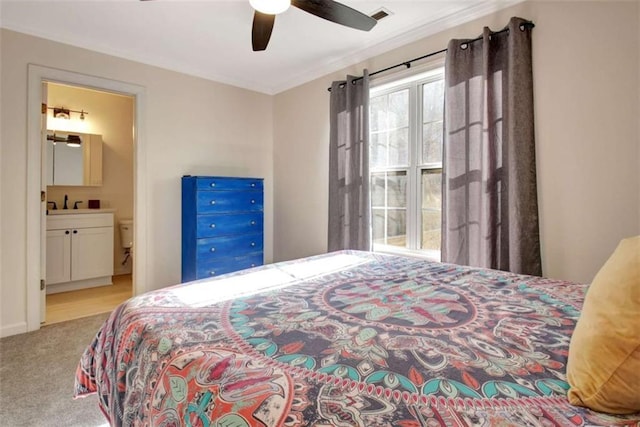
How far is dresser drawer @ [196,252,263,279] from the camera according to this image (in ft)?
10.9

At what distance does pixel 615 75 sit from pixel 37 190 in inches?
170

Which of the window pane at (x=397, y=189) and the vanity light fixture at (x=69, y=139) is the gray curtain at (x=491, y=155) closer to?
the window pane at (x=397, y=189)

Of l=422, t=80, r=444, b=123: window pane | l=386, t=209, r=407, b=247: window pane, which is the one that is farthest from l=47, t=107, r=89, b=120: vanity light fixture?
l=422, t=80, r=444, b=123: window pane

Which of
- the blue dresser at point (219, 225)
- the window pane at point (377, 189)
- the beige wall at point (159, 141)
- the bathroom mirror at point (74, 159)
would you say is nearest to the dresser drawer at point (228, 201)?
the blue dresser at point (219, 225)

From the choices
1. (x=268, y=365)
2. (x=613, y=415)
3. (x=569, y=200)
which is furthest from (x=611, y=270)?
(x=569, y=200)

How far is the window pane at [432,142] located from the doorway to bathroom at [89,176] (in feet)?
11.9

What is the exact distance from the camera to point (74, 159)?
433cm

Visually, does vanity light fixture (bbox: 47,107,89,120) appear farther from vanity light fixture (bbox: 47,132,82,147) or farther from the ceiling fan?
the ceiling fan

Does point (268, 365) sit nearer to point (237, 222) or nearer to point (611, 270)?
point (611, 270)

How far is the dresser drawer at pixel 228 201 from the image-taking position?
3.29 metres

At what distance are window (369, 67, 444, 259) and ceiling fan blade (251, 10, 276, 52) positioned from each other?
4.39 ft

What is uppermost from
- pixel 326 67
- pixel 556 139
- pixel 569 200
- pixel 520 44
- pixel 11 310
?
pixel 326 67

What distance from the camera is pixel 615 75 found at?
188 cm

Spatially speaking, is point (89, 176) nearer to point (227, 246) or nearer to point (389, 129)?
point (227, 246)
